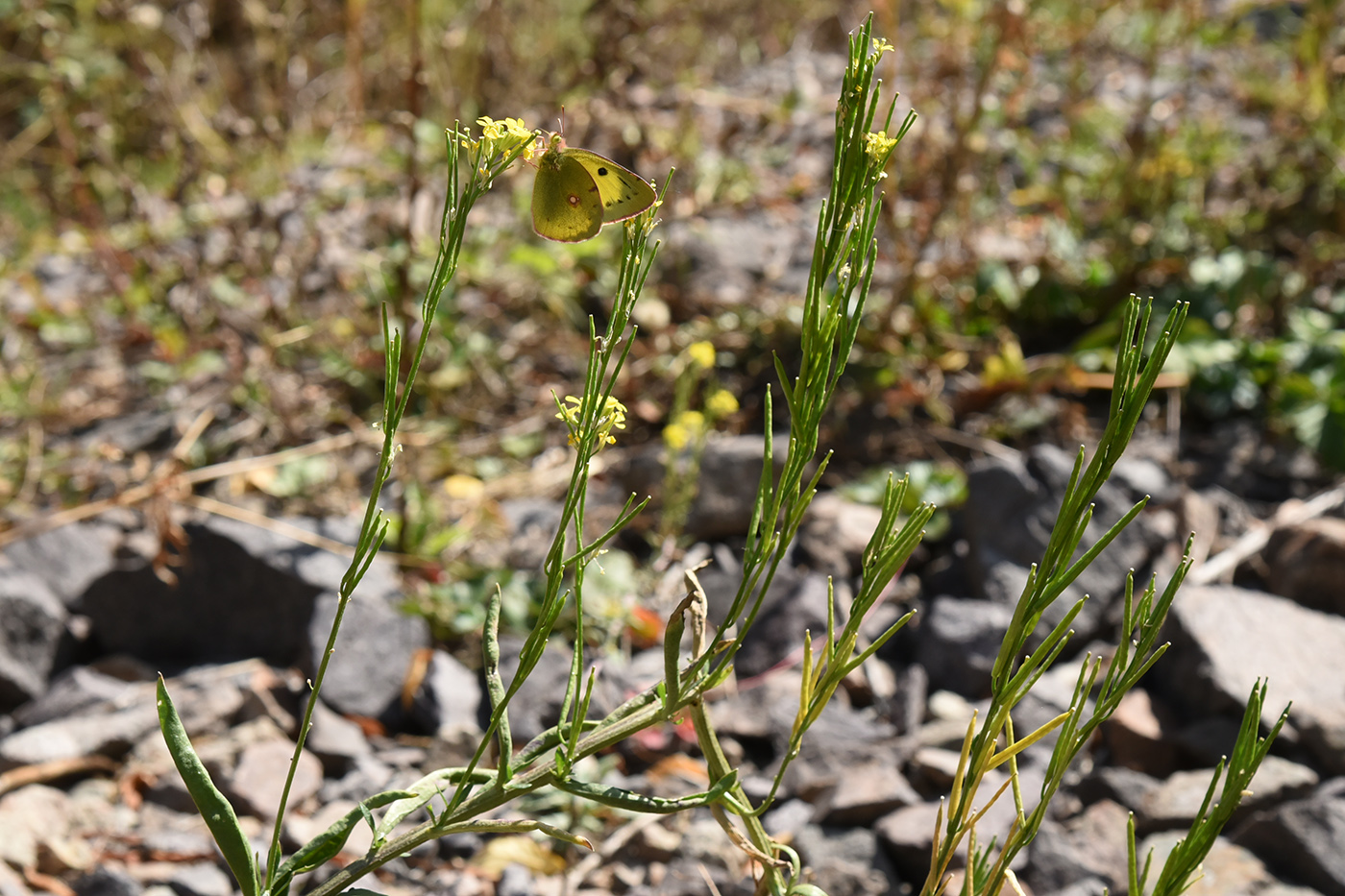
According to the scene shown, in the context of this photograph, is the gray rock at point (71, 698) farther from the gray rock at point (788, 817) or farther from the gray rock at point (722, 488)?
the gray rock at point (788, 817)

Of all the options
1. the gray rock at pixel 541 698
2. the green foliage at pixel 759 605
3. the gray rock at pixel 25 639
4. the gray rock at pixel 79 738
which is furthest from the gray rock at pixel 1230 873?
the gray rock at pixel 25 639

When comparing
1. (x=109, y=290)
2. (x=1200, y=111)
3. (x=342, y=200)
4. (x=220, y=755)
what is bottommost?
(x=220, y=755)

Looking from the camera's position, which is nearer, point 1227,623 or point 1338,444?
point 1227,623

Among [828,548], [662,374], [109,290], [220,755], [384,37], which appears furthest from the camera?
[384,37]

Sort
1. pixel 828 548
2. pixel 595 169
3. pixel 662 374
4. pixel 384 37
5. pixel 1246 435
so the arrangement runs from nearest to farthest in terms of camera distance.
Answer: pixel 595 169 < pixel 828 548 < pixel 1246 435 < pixel 662 374 < pixel 384 37

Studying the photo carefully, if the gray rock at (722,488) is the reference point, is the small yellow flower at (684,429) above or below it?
above

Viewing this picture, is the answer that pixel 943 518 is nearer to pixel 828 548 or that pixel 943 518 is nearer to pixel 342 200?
pixel 828 548

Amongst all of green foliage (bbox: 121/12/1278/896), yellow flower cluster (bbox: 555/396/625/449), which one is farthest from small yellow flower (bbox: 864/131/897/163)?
yellow flower cluster (bbox: 555/396/625/449)

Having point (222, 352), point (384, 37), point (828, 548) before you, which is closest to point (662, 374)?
point (828, 548)
